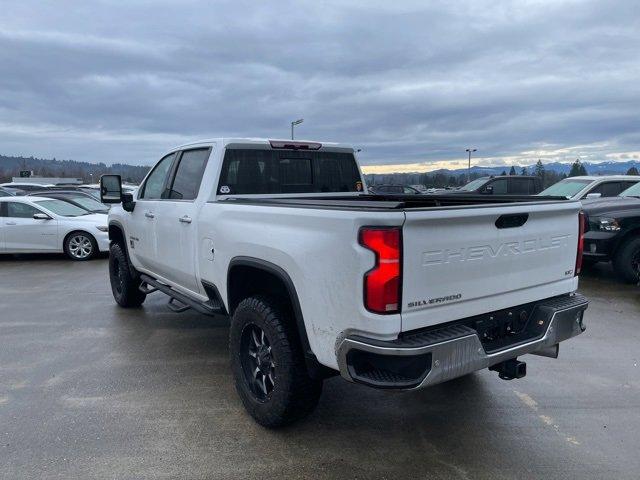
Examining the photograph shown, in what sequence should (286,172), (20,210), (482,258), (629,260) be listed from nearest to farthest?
(482,258)
(286,172)
(629,260)
(20,210)

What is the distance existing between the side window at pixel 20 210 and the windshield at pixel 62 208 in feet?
0.73

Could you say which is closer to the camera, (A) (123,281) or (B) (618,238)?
(A) (123,281)

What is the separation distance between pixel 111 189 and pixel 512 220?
4517 mm

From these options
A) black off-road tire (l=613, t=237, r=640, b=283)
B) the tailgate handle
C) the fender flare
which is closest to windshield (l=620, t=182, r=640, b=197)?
black off-road tire (l=613, t=237, r=640, b=283)

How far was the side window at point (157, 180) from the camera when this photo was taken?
18.2 ft

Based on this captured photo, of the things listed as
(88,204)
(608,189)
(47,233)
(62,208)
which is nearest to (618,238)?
(608,189)

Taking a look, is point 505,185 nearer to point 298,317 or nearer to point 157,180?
point 157,180

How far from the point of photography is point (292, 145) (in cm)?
Result: 508

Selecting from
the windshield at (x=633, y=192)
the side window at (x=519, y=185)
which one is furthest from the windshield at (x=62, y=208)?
the side window at (x=519, y=185)

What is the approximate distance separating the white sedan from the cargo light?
792cm

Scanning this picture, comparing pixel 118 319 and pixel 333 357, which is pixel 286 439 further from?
pixel 118 319

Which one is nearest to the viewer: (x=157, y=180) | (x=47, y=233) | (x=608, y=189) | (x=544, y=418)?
(x=544, y=418)

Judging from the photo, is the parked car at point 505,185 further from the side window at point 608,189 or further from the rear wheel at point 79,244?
the rear wheel at point 79,244

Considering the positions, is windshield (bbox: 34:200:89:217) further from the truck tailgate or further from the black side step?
the truck tailgate
